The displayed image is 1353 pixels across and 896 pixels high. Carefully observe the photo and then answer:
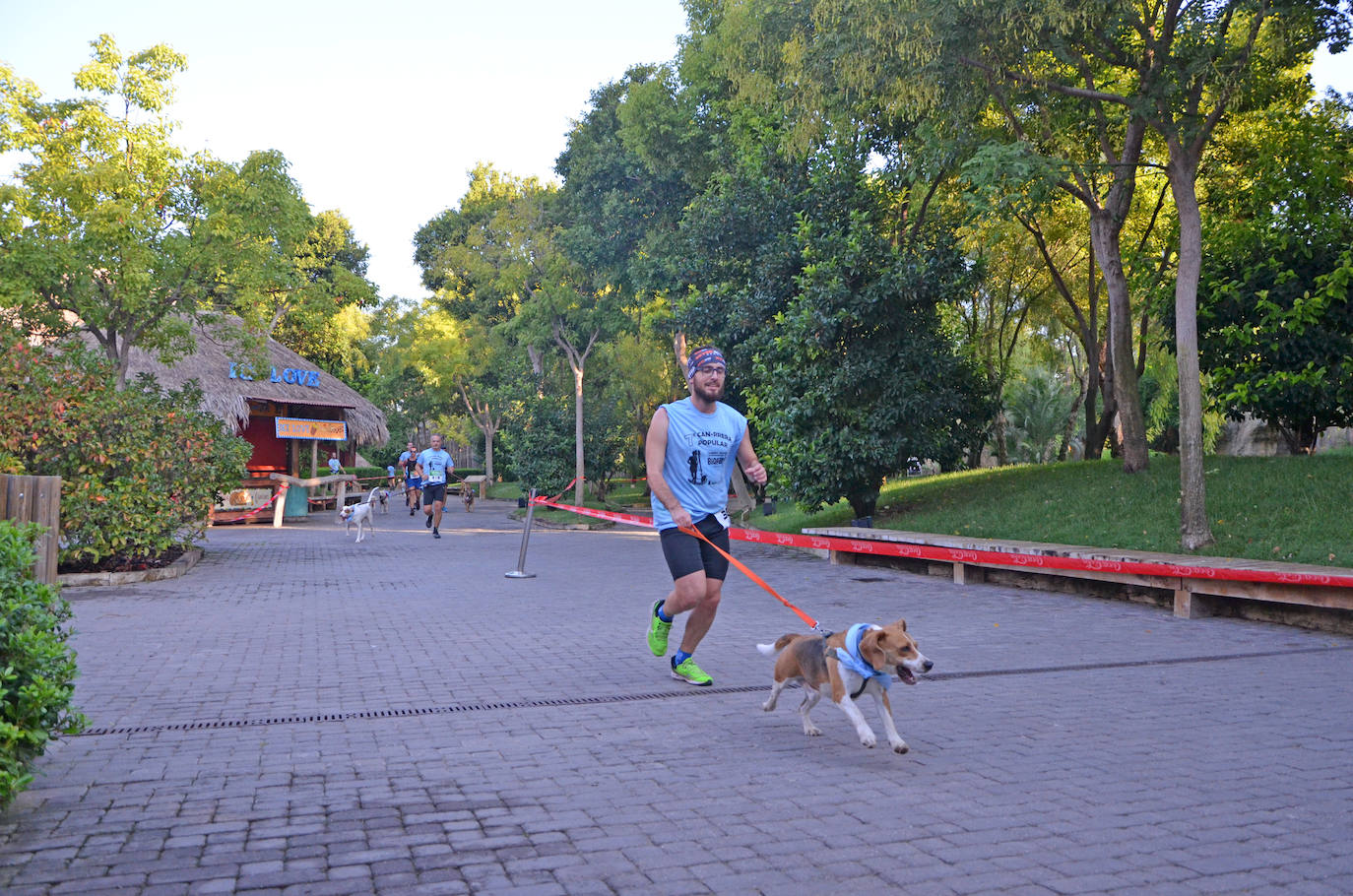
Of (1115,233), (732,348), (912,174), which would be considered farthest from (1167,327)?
(732,348)

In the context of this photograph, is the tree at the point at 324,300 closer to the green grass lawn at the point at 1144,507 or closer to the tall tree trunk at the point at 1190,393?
the green grass lawn at the point at 1144,507

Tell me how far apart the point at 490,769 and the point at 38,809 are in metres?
1.86

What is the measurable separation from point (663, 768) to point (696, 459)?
231 cm

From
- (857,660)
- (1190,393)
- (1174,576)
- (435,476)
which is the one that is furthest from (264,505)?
(857,660)

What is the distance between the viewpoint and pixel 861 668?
5.21 metres

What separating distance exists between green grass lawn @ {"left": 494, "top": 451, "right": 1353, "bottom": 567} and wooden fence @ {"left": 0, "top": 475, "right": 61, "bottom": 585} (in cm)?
1151

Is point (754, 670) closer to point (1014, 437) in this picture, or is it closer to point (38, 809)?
point (38, 809)

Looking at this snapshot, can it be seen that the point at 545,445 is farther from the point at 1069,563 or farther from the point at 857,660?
the point at 857,660

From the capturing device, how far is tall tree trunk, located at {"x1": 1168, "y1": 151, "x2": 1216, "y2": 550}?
1234cm

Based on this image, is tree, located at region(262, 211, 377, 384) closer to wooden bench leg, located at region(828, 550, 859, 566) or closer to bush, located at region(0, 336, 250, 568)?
bush, located at region(0, 336, 250, 568)

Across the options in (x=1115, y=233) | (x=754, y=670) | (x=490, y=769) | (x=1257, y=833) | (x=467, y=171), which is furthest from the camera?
(x=467, y=171)

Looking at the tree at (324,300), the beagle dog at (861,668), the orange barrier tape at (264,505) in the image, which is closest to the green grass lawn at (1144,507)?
the beagle dog at (861,668)

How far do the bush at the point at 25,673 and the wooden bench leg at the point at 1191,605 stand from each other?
9.44 meters

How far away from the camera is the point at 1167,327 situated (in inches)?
717
